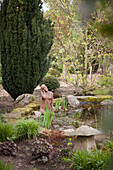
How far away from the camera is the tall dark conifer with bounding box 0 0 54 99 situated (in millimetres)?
6375

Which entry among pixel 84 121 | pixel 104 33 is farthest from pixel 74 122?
pixel 104 33

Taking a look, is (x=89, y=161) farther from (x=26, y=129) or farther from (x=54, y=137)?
(x=26, y=129)

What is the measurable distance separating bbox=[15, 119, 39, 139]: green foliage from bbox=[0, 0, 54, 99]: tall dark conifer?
11.1ft

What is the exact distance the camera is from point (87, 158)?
→ 220 cm

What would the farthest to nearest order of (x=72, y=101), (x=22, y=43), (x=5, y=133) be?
(x=72, y=101) < (x=22, y=43) < (x=5, y=133)

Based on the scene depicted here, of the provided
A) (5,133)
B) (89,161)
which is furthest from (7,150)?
(89,161)

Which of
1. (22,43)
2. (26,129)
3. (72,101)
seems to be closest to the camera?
(26,129)

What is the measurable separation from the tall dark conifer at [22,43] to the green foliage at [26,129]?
3.37 meters

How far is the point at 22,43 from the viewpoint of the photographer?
21.2ft

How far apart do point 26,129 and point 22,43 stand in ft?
12.8

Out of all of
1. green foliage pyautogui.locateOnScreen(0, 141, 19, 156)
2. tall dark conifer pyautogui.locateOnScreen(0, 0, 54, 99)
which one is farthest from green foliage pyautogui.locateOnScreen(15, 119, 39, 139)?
tall dark conifer pyautogui.locateOnScreen(0, 0, 54, 99)

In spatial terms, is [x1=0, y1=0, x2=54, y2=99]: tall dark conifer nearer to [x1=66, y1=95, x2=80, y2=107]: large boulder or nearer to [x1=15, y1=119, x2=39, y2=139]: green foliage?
[x1=66, y1=95, x2=80, y2=107]: large boulder

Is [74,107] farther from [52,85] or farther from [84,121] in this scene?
[52,85]

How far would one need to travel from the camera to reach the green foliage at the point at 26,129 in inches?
126
